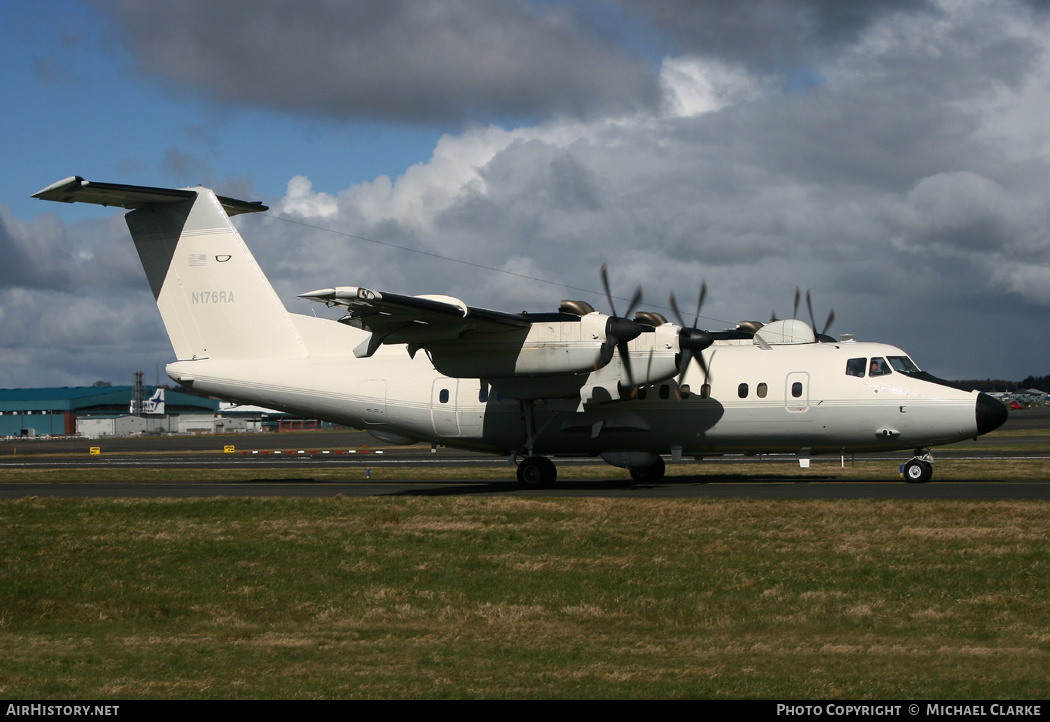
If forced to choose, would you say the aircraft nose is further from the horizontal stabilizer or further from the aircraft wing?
the horizontal stabilizer

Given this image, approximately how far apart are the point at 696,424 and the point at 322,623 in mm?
14592

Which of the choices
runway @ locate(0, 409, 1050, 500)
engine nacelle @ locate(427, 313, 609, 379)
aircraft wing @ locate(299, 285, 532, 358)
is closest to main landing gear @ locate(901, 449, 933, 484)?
runway @ locate(0, 409, 1050, 500)

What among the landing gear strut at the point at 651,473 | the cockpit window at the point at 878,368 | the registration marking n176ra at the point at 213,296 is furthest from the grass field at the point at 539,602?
the registration marking n176ra at the point at 213,296

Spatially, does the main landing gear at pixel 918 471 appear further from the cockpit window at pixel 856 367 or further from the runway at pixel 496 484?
the cockpit window at pixel 856 367

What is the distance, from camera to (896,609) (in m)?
10.4

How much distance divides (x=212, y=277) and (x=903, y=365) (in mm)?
18492

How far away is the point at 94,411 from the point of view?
132m

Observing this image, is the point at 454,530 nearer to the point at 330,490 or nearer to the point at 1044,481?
the point at 330,490

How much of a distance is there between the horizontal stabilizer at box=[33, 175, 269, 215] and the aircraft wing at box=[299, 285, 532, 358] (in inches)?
297

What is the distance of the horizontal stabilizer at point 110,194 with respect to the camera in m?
23.4

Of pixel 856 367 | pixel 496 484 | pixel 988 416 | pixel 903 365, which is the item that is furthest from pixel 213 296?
pixel 988 416

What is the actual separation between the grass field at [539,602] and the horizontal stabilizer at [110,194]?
9109 mm

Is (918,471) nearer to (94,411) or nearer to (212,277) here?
(212,277)
